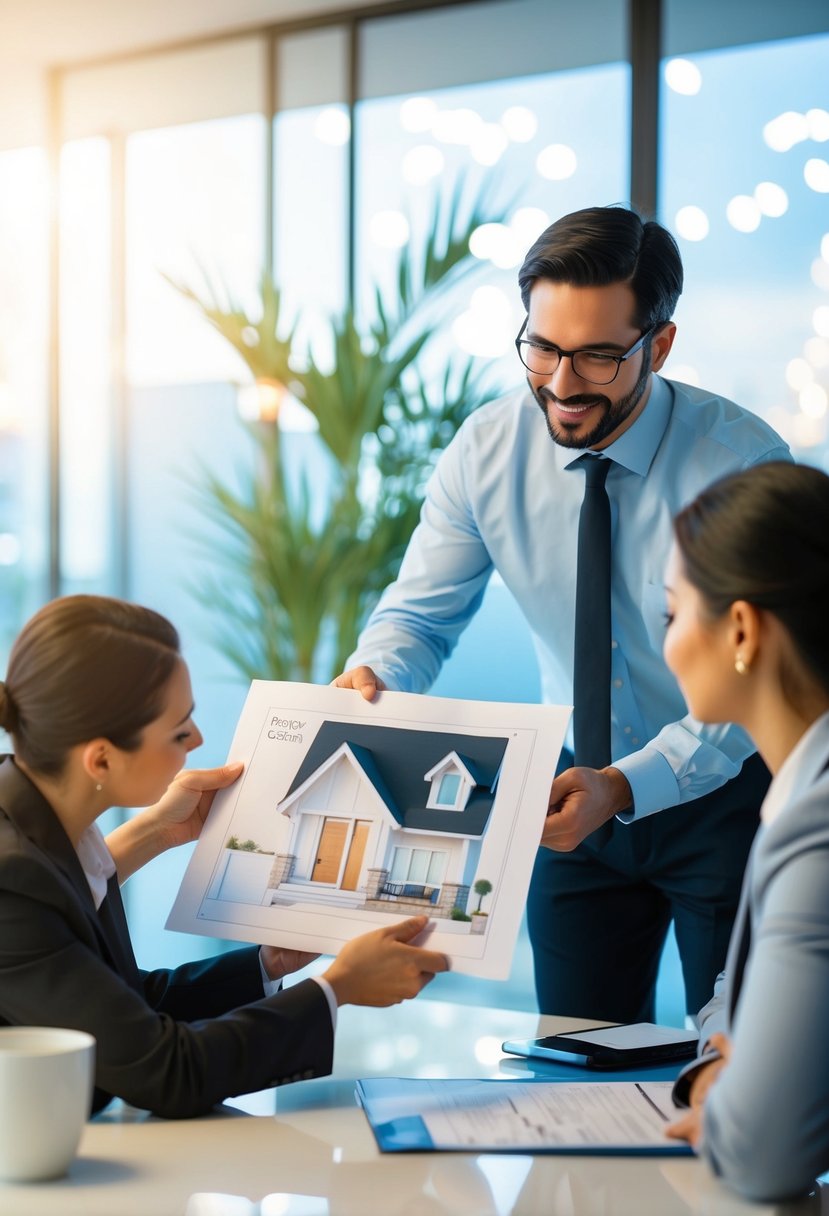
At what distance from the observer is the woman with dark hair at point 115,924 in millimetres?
1161

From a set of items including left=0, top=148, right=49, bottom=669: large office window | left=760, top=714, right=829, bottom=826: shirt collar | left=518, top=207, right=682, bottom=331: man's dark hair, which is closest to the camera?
left=760, top=714, right=829, bottom=826: shirt collar

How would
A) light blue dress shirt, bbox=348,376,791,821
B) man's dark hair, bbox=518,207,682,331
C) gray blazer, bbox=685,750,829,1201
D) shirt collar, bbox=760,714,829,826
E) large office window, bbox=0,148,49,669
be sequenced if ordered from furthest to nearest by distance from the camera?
large office window, bbox=0,148,49,669, light blue dress shirt, bbox=348,376,791,821, man's dark hair, bbox=518,207,682,331, shirt collar, bbox=760,714,829,826, gray blazer, bbox=685,750,829,1201

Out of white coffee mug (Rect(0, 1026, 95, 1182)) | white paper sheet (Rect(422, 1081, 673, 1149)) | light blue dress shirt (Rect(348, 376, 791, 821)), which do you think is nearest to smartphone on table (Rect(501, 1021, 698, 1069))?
white paper sheet (Rect(422, 1081, 673, 1149))

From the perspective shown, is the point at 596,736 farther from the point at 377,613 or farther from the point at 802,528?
the point at 802,528

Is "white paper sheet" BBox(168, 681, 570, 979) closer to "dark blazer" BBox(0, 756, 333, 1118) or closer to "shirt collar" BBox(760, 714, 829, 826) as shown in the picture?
"dark blazer" BBox(0, 756, 333, 1118)

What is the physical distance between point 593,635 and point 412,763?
61 centimetres

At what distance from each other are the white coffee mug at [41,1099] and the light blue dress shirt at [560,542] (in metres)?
1.02

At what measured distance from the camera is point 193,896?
1432mm

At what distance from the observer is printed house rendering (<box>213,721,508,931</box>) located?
1354mm

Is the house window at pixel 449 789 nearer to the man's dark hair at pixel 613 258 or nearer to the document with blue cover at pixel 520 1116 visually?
the document with blue cover at pixel 520 1116

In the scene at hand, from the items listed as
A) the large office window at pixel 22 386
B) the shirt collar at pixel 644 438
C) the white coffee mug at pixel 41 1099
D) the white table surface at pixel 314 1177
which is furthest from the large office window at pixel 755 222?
the white coffee mug at pixel 41 1099

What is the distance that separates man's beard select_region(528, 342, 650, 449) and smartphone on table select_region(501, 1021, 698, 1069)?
35.2 inches

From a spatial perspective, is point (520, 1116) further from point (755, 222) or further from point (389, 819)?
point (755, 222)

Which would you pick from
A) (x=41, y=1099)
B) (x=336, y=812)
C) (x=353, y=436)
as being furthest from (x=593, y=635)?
(x=353, y=436)
